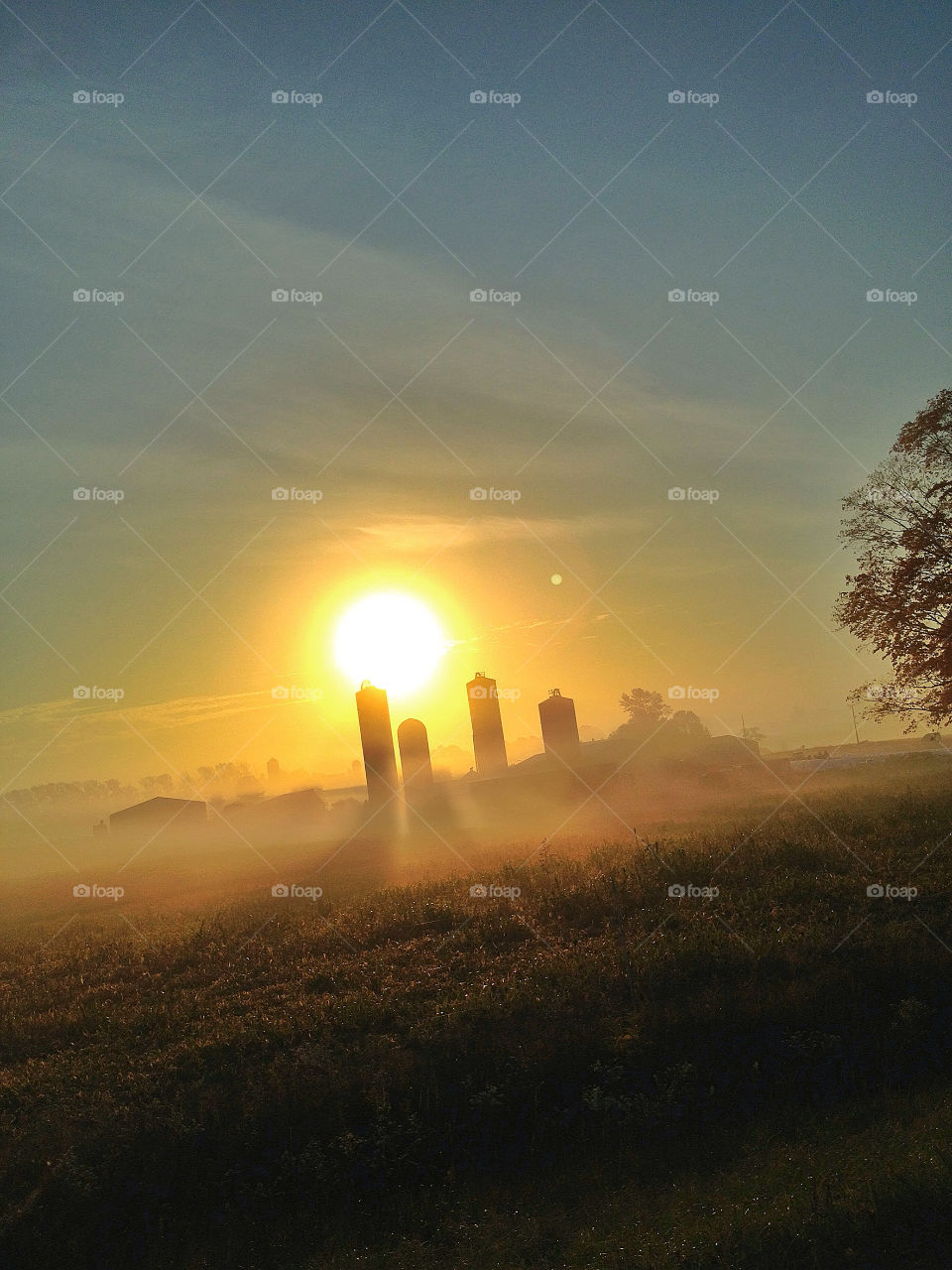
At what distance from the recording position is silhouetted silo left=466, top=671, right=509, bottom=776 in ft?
167

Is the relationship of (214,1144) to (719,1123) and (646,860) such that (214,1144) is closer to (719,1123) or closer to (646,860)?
(719,1123)

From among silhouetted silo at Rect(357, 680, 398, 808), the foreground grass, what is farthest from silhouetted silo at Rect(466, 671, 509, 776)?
the foreground grass

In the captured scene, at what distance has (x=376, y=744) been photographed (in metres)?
45.2

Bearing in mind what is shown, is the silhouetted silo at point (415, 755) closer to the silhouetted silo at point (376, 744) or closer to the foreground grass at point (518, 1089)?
the silhouetted silo at point (376, 744)

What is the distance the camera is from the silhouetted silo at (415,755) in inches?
1857

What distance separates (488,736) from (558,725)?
14.8 ft

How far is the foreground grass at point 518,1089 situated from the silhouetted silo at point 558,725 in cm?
3205

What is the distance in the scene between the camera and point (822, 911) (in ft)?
56.4

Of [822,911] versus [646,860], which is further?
[646,860]

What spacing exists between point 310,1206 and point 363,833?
3172 cm

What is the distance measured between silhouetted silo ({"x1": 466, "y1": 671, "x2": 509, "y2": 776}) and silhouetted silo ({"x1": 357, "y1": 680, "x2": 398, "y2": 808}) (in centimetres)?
Result: 696

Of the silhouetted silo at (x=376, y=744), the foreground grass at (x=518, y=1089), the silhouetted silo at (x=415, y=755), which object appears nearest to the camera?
the foreground grass at (x=518, y=1089)

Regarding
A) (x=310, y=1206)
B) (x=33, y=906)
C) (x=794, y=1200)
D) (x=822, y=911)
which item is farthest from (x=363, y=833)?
(x=794, y=1200)

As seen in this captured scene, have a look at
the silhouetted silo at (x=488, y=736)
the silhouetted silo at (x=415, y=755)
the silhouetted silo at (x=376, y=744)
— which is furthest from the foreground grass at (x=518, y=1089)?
the silhouetted silo at (x=488, y=736)
